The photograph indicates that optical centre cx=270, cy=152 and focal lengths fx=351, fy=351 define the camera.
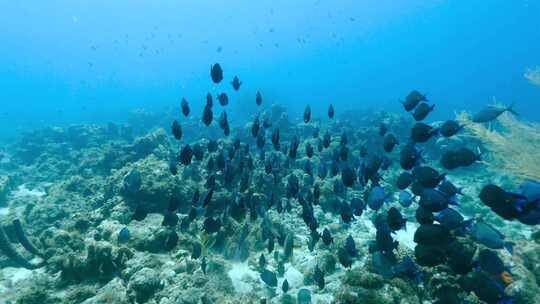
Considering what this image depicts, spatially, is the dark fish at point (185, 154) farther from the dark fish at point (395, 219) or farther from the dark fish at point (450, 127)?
the dark fish at point (450, 127)

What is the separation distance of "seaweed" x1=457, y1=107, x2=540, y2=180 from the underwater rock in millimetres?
7785

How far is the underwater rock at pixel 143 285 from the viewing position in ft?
19.7

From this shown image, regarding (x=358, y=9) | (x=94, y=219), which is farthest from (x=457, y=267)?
(x=358, y=9)

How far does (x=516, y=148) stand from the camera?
1053cm

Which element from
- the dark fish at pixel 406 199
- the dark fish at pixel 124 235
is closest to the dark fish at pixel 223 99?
the dark fish at pixel 124 235

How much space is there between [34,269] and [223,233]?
520 centimetres

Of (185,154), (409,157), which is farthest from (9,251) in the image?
(409,157)

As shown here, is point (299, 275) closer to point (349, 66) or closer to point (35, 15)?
point (349, 66)

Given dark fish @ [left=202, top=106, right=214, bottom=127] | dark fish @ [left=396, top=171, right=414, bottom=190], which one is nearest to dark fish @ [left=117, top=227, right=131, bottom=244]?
dark fish @ [left=202, top=106, right=214, bottom=127]

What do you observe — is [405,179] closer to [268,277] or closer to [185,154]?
[268,277]

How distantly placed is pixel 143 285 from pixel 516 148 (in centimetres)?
1084

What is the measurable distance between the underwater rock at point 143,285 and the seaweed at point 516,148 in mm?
7785

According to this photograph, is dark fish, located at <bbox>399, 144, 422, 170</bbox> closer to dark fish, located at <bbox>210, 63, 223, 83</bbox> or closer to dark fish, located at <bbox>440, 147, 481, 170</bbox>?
dark fish, located at <bbox>440, 147, 481, 170</bbox>

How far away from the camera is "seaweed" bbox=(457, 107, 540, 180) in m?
9.48
